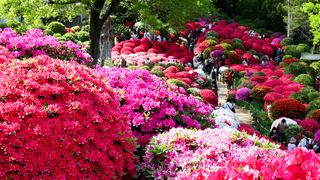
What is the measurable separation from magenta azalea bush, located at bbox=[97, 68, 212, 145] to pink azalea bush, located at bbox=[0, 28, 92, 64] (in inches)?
59.4

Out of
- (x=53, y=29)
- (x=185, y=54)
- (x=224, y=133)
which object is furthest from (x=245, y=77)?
(x=224, y=133)

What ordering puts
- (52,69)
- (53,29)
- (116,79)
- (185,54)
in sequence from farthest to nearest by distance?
(53,29) → (185,54) → (116,79) → (52,69)

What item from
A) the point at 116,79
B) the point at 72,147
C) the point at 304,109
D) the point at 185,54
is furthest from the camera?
the point at 185,54

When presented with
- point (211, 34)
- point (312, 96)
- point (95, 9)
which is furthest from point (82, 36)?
point (312, 96)

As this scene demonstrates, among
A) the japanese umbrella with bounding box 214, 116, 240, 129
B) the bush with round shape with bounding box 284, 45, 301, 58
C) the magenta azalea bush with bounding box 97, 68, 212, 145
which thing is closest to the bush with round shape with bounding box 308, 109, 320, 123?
the japanese umbrella with bounding box 214, 116, 240, 129

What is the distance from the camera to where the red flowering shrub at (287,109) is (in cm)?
1927

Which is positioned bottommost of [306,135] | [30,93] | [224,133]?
[306,135]

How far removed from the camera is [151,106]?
875 centimetres

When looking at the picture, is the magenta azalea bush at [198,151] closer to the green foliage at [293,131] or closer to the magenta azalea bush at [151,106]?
the magenta azalea bush at [151,106]

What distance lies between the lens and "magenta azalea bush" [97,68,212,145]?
8.73 meters

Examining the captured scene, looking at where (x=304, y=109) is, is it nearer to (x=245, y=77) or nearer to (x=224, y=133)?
(x=245, y=77)

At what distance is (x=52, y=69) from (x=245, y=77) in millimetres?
20429

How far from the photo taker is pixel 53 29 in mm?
35688

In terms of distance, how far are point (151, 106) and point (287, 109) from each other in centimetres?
1149
